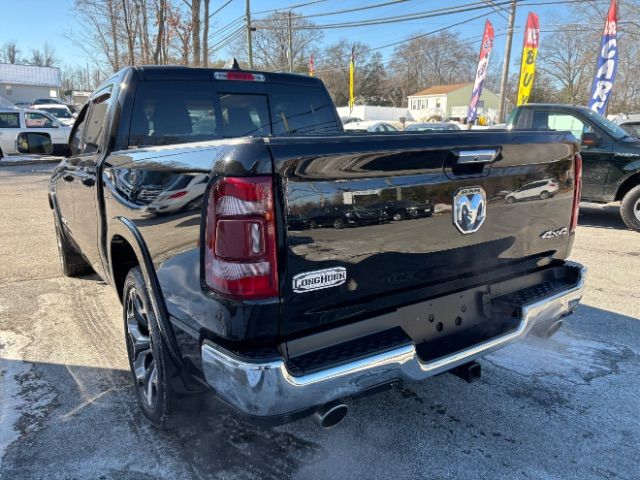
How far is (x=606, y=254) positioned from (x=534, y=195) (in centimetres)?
450

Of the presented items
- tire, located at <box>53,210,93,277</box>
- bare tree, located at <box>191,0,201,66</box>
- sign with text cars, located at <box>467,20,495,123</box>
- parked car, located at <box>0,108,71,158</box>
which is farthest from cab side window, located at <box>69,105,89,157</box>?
sign with text cars, located at <box>467,20,495,123</box>

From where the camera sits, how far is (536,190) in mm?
2703

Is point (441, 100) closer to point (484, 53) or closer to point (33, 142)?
point (484, 53)

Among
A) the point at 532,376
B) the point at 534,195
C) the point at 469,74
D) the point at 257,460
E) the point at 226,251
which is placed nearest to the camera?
the point at 226,251

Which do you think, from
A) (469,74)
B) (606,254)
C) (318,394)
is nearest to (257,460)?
(318,394)

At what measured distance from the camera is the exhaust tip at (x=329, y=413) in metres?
1.97

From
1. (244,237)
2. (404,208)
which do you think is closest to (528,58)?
(404,208)

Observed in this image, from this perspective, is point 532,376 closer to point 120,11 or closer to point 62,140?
point 62,140

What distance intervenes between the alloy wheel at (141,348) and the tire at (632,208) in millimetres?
7495

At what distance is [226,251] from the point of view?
187 cm

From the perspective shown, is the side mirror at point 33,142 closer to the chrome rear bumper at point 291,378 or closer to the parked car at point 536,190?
the chrome rear bumper at point 291,378

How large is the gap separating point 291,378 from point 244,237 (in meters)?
0.55

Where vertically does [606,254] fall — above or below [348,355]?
below

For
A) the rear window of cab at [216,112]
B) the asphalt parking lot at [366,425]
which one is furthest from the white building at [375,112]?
the asphalt parking lot at [366,425]
